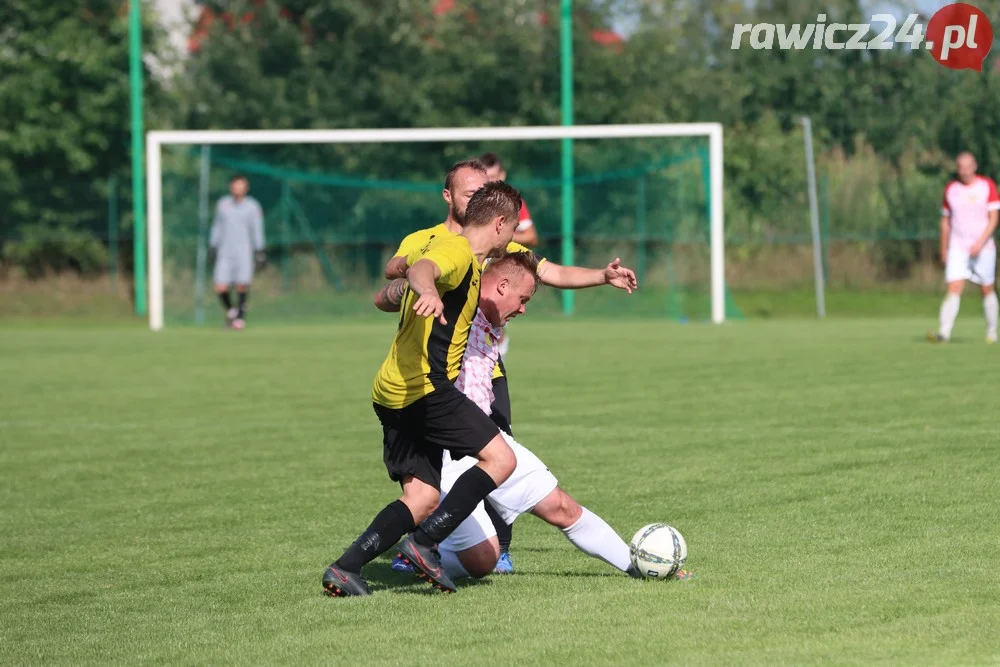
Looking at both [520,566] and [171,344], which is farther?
[171,344]

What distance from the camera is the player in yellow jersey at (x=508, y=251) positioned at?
5.95 meters

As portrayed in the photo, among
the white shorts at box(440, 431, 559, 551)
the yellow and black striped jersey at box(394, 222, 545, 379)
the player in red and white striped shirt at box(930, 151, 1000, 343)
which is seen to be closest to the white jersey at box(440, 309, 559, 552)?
the white shorts at box(440, 431, 559, 551)

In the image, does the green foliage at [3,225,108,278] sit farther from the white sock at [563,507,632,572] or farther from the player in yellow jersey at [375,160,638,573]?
the white sock at [563,507,632,572]

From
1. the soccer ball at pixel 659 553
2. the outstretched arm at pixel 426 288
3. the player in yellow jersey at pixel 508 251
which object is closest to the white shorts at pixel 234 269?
the player in yellow jersey at pixel 508 251

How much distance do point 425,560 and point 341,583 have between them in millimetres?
325

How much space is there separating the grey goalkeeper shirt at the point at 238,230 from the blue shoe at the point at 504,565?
52.1 ft

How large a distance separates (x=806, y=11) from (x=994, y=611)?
70.6ft

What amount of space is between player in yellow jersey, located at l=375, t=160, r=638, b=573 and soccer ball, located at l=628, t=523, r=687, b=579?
621 millimetres

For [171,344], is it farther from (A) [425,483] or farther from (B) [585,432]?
(A) [425,483]

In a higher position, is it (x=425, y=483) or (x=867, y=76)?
(x=867, y=76)

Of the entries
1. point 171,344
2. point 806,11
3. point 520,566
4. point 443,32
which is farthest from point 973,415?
point 443,32

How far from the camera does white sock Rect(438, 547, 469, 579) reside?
5949mm

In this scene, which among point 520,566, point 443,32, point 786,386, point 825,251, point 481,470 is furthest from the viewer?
point 443,32

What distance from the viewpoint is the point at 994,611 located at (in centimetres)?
499
